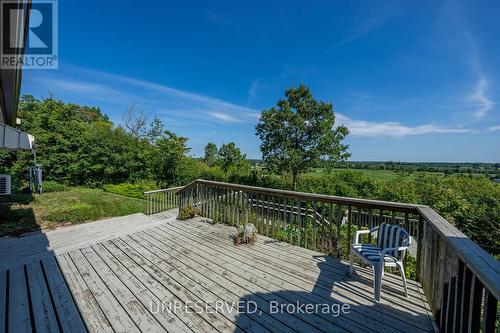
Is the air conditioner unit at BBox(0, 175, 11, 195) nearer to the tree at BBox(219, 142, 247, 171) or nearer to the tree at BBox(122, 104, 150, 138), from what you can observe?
the tree at BBox(122, 104, 150, 138)

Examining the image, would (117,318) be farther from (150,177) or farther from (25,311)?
(150,177)

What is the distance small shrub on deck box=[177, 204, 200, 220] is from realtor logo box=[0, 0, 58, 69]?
3.61 meters

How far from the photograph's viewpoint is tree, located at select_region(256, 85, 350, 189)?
41.3ft

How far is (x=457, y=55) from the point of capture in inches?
263

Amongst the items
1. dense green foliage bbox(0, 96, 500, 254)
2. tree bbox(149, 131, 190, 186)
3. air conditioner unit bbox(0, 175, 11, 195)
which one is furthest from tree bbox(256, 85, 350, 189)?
air conditioner unit bbox(0, 175, 11, 195)

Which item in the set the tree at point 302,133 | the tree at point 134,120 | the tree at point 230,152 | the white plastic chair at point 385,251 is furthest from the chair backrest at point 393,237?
the tree at point 230,152

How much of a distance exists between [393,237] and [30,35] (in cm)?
454

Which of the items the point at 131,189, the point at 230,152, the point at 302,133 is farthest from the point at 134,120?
the point at 302,133

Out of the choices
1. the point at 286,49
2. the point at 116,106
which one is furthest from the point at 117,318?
the point at 116,106

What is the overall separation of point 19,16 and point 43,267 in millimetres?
3160

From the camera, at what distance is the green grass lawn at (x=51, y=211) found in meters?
5.55

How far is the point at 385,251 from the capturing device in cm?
214

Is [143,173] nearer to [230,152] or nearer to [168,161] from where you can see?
[168,161]

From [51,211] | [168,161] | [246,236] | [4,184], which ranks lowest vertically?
[51,211]
